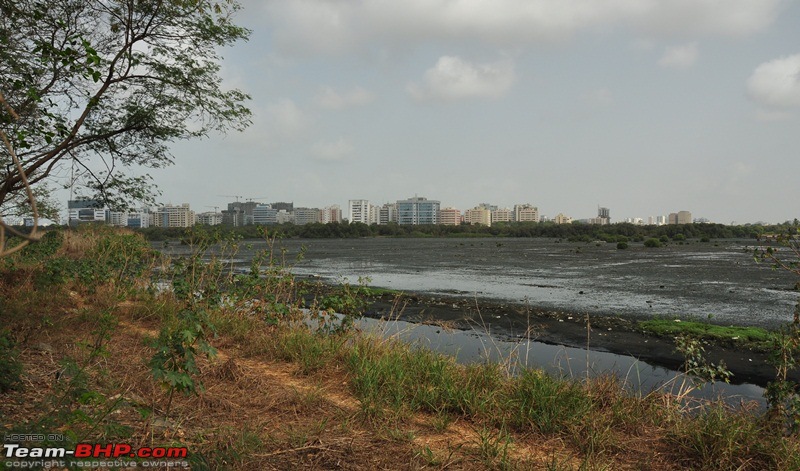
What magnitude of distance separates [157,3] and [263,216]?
157 m

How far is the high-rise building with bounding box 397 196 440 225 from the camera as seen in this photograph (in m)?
186

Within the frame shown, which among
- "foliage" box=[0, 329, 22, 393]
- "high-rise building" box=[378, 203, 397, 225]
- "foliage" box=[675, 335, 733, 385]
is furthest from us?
"high-rise building" box=[378, 203, 397, 225]

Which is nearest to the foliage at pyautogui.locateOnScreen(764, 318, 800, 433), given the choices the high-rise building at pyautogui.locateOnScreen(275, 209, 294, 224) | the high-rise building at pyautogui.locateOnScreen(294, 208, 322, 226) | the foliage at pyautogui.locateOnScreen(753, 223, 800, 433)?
the foliage at pyautogui.locateOnScreen(753, 223, 800, 433)

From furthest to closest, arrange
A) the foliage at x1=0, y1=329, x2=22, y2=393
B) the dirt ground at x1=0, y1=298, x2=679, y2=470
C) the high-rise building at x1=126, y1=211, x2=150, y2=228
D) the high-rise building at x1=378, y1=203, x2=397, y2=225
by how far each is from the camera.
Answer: the high-rise building at x1=378, y1=203, x2=397, y2=225
the high-rise building at x1=126, y1=211, x2=150, y2=228
the foliage at x1=0, y1=329, x2=22, y2=393
the dirt ground at x1=0, y1=298, x2=679, y2=470

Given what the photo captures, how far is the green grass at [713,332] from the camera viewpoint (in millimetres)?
11805

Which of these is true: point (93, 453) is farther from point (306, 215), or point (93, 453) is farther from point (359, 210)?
point (359, 210)

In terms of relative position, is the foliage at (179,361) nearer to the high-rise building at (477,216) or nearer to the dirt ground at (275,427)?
the dirt ground at (275,427)

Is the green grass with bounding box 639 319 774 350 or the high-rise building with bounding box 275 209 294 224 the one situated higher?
the high-rise building with bounding box 275 209 294 224

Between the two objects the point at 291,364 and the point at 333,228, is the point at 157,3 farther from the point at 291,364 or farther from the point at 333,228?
the point at 333,228

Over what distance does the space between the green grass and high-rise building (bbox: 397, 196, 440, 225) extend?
564 feet

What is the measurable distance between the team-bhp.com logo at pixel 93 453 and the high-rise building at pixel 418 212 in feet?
598

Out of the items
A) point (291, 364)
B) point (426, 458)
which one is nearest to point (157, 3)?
point (291, 364)

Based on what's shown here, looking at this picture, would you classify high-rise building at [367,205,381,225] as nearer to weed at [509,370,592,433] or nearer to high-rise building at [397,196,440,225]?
high-rise building at [397,196,440,225]

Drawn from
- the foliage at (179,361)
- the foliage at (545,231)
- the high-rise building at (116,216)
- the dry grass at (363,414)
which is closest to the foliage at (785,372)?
the dry grass at (363,414)
